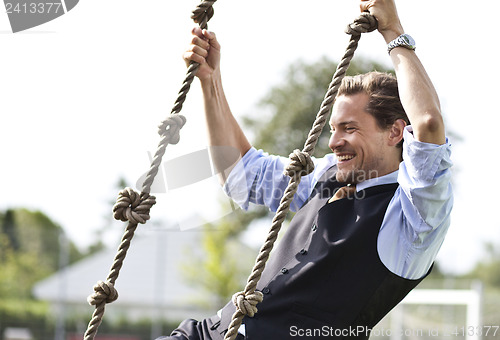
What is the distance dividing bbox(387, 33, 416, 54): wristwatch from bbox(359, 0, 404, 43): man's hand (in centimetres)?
4

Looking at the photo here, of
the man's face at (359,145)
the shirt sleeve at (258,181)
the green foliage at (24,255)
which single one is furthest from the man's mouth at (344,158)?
the green foliage at (24,255)

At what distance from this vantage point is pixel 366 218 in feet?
6.73

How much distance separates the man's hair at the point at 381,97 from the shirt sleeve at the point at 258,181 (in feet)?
1.14

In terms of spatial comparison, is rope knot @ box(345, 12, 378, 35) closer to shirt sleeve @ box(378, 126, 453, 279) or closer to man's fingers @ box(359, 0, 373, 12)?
man's fingers @ box(359, 0, 373, 12)

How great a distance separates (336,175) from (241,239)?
708 inches

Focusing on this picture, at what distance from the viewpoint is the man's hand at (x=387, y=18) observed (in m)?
2.09

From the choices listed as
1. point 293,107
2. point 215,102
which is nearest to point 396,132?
point 215,102

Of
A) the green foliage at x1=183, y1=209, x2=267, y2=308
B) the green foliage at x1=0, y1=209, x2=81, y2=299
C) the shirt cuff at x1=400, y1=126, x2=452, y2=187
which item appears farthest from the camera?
the green foliage at x1=183, y1=209, x2=267, y2=308

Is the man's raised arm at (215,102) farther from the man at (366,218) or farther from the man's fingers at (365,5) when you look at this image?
the man's fingers at (365,5)

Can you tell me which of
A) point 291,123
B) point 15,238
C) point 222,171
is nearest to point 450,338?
point 291,123

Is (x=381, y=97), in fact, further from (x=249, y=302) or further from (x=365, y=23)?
(x=249, y=302)

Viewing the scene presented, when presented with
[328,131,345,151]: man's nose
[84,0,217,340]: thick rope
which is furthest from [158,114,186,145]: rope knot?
[328,131,345,151]: man's nose

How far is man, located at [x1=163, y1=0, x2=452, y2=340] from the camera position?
1928 millimetres

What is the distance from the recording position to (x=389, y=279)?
2.03 metres
